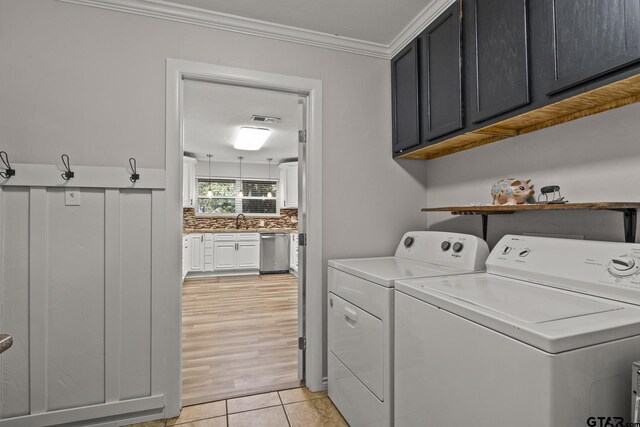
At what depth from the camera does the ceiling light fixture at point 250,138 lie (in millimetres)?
4633

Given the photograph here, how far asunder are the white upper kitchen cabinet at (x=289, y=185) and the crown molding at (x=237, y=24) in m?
4.81

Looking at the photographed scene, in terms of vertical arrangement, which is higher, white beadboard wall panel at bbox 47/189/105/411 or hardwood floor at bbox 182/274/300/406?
white beadboard wall panel at bbox 47/189/105/411

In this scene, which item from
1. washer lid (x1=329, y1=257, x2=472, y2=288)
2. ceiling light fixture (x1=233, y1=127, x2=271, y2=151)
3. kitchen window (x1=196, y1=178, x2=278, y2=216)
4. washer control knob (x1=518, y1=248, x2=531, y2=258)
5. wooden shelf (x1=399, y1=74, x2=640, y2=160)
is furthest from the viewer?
kitchen window (x1=196, y1=178, x2=278, y2=216)

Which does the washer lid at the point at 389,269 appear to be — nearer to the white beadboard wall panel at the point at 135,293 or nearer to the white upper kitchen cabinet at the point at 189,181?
the white beadboard wall panel at the point at 135,293

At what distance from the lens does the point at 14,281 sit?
5.44 feet

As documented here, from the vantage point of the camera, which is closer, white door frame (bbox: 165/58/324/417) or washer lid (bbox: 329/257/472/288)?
washer lid (bbox: 329/257/472/288)

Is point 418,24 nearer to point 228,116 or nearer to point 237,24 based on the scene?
point 237,24

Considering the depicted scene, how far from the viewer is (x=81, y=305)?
5.73ft

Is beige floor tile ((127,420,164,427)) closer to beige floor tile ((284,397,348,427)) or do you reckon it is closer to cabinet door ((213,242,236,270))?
beige floor tile ((284,397,348,427))

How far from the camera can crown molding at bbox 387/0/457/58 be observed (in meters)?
1.85

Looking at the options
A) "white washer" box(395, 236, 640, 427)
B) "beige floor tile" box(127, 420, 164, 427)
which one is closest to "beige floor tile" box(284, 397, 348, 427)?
"white washer" box(395, 236, 640, 427)

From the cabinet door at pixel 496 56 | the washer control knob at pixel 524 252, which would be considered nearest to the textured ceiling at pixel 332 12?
the cabinet door at pixel 496 56

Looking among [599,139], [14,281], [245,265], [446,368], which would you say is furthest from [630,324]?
[245,265]

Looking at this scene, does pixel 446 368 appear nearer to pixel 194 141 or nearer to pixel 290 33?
pixel 290 33
